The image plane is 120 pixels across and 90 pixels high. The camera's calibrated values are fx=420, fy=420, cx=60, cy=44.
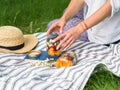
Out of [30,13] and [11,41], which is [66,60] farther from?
[30,13]

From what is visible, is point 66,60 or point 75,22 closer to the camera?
point 66,60

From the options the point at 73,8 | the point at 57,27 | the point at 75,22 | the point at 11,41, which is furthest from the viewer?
the point at 75,22

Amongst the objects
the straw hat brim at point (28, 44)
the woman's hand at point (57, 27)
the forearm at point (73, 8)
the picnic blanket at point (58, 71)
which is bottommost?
the picnic blanket at point (58, 71)

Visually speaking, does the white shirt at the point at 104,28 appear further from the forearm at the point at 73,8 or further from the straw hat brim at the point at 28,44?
the straw hat brim at the point at 28,44

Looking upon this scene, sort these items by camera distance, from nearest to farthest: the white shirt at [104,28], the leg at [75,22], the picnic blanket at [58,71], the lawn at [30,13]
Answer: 1. the picnic blanket at [58,71]
2. the white shirt at [104,28]
3. the leg at [75,22]
4. the lawn at [30,13]

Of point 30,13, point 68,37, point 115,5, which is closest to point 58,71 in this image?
point 68,37

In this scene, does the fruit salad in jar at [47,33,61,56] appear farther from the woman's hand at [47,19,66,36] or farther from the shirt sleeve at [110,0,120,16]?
the shirt sleeve at [110,0,120,16]

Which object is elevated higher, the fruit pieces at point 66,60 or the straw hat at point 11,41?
the straw hat at point 11,41

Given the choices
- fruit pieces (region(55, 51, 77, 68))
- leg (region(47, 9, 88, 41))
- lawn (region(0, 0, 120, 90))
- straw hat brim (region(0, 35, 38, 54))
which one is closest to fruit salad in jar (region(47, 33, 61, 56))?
fruit pieces (region(55, 51, 77, 68))

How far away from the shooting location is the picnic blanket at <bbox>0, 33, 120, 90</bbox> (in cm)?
288

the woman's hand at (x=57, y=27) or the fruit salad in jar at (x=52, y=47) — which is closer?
the fruit salad in jar at (x=52, y=47)

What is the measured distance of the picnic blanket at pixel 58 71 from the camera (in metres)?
2.88

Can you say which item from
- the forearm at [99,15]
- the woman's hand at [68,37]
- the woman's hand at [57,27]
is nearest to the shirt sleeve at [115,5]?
the forearm at [99,15]

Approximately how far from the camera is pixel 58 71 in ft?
10.1
